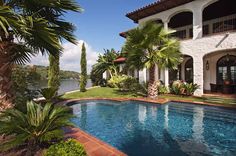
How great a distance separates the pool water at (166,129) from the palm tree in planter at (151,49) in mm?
3378

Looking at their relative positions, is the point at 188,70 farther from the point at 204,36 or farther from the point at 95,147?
the point at 95,147

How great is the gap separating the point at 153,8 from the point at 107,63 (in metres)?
10.7

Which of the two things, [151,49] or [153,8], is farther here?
[153,8]

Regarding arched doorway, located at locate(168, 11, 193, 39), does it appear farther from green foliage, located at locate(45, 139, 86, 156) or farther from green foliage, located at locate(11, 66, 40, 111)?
green foliage, located at locate(45, 139, 86, 156)

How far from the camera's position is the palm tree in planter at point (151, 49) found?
13.1m

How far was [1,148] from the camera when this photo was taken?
3.49m

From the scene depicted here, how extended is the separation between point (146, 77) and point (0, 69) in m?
16.6

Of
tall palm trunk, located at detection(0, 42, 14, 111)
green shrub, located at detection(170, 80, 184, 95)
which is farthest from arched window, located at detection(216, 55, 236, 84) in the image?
tall palm trunk, located at detection(0, 42, 14, 111)

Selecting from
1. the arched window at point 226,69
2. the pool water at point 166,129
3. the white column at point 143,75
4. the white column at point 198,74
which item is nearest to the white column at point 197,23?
the white column at point 198,74

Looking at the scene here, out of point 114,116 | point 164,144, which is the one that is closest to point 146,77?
point 114,116

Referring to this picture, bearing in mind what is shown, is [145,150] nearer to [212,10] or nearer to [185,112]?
[185,112]

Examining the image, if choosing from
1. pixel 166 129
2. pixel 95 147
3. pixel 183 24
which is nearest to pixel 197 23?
pixel 183 24

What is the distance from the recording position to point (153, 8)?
17.5 meters

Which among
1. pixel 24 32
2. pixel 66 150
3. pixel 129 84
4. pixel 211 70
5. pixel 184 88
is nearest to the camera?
pixel 66 150
